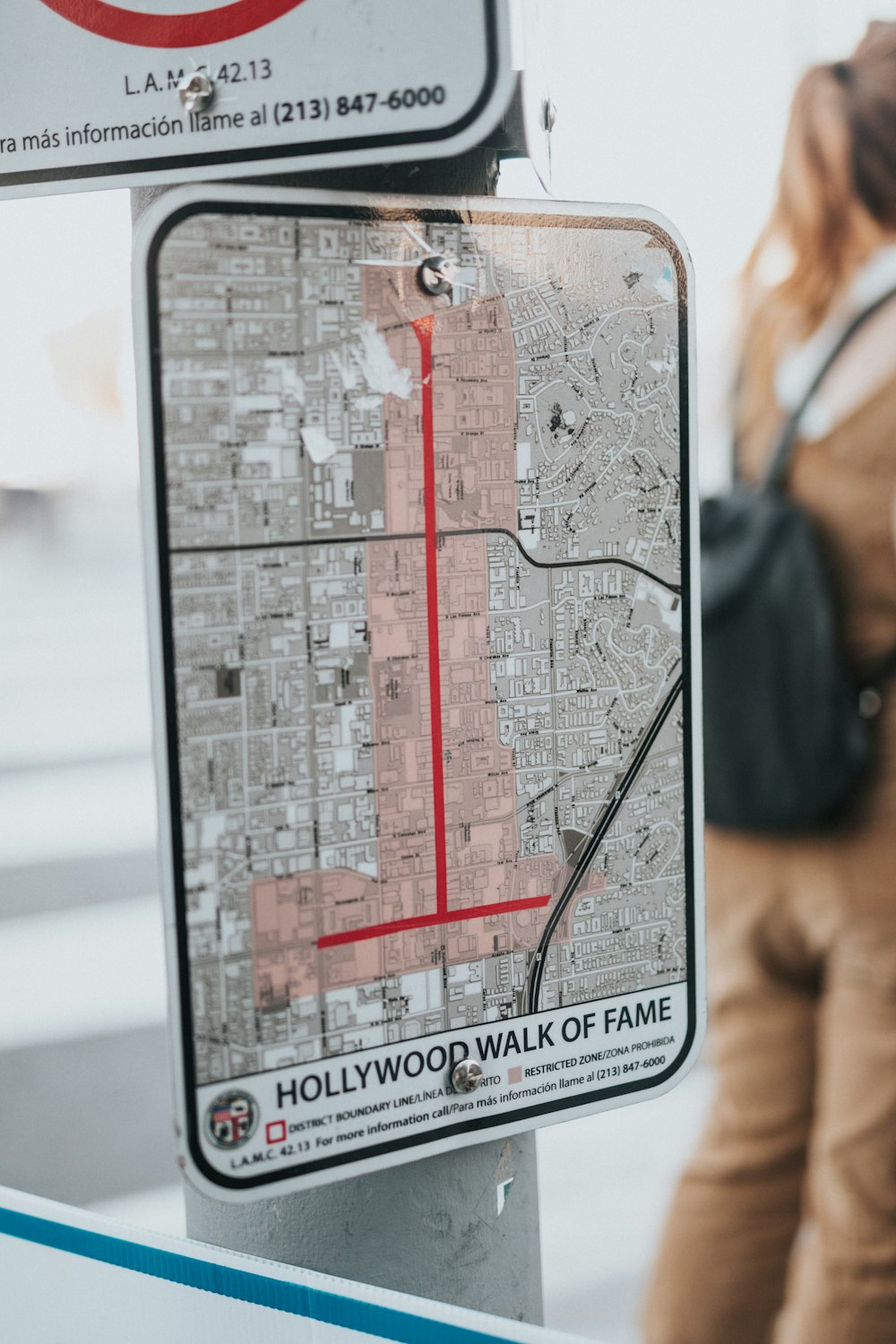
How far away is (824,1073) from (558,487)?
1409 millimetres

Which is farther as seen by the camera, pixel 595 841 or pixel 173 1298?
pixel 173 1298

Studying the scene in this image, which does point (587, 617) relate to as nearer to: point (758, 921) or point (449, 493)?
point (449, 493)

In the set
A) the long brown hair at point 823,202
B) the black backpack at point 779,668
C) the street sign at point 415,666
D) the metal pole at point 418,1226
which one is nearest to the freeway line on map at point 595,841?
Answer: the street sign at point 415,666

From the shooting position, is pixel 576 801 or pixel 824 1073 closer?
pixel 576 801

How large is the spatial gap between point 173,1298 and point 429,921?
0.38m

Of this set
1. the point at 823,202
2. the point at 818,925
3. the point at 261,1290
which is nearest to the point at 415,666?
the point at 261,1290

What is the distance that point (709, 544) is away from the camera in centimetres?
196

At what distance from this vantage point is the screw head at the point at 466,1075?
86cm

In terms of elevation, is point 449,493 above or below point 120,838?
above

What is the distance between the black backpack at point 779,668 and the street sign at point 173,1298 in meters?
1.10

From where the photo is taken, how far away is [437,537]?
0.83 metres

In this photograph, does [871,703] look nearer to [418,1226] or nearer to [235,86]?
[418,1226]

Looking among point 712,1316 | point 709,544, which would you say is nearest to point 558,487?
point 709,544

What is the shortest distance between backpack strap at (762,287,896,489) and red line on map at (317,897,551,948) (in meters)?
1.17
